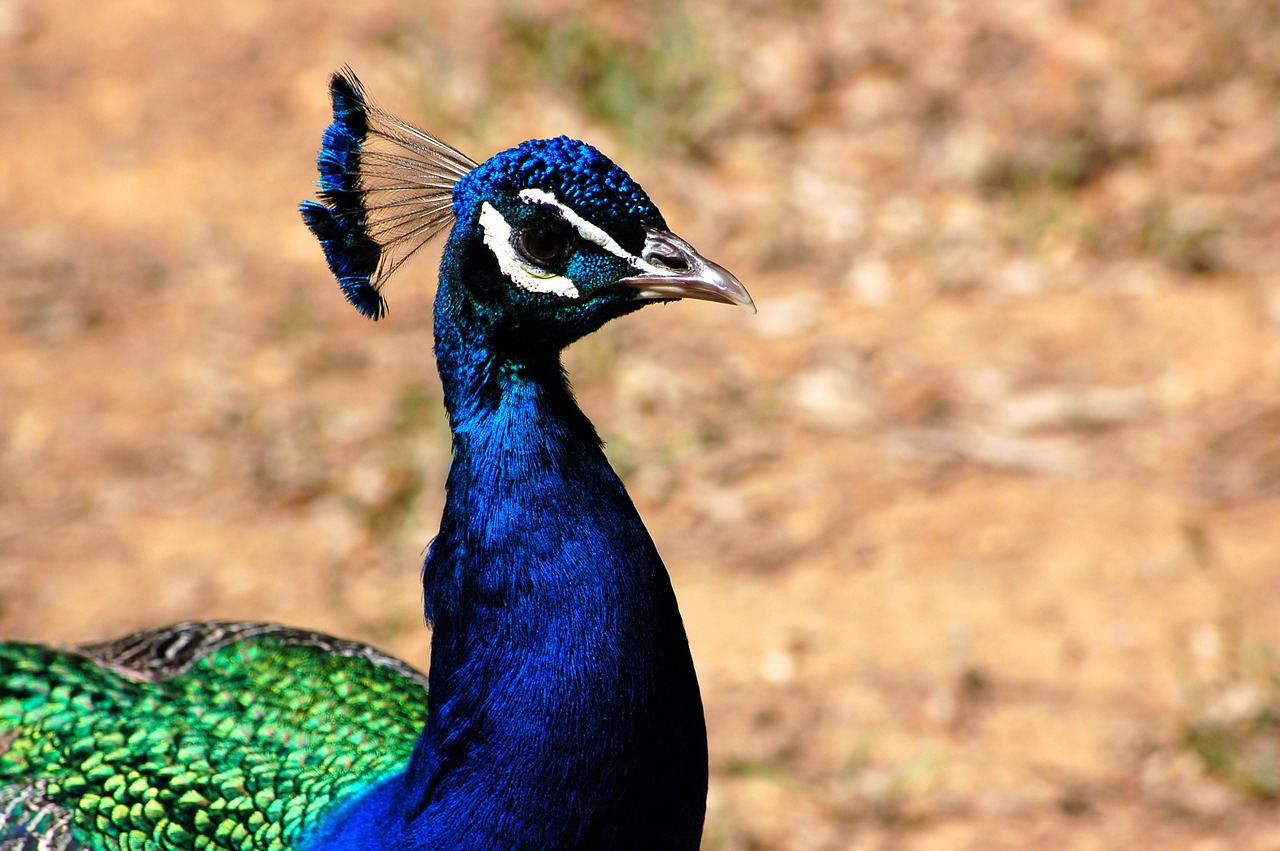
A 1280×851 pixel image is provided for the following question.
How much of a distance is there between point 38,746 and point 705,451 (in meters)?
2.07

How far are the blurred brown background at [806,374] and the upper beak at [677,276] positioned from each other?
142 cm

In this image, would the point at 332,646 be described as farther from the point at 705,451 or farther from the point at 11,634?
the point at 705,451

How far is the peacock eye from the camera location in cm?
Result: 176

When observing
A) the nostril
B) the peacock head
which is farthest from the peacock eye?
the nostril

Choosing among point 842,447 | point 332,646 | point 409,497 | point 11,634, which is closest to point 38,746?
point 332,646

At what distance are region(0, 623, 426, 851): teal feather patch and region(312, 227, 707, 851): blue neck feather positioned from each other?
0.27 m

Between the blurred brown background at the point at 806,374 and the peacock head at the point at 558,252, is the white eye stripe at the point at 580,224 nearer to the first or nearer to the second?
the peacock head at the point at 558,252

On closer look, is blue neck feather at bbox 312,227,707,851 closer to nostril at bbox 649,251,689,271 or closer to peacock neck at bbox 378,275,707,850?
peacock neck at bbox 378,275,707,850

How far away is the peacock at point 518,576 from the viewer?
5.70ft

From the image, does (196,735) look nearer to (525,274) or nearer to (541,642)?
(541,642)

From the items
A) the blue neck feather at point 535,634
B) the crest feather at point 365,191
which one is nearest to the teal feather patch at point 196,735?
the blue neck feather at point 535,634

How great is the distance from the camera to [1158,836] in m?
2.80

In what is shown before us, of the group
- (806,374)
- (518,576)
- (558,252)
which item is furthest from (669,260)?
(806,374)

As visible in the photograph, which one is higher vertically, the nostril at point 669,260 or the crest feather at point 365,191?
the crest feather at point 365,191
